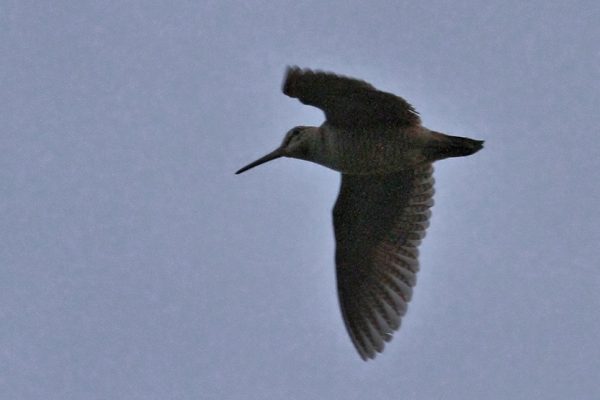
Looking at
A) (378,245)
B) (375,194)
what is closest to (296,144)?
(375,194)

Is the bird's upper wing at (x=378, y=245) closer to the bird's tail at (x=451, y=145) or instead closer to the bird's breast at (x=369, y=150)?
the bird's breast at (x=369, y=150)

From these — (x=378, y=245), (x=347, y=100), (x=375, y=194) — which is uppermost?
(x=347, y=100)

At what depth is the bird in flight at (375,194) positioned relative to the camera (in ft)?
37.2

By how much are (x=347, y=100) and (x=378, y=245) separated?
89.7 inches

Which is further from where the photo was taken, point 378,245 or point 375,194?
point 378,245

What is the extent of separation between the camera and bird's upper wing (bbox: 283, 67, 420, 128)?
34.1 feet

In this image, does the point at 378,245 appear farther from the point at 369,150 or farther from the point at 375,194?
the point at 369,150

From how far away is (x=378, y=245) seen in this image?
1274 cm

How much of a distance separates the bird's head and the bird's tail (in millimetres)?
1154

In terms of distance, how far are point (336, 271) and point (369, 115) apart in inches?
84.0

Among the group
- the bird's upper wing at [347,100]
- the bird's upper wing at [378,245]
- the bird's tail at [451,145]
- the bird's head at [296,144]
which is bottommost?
the bird's upper wing at [378,245]

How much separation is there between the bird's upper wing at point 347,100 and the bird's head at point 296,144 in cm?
50

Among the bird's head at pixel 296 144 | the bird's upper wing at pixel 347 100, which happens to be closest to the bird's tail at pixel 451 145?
the bird's upper wing at pixel 347 100

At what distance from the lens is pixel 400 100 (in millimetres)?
10867
